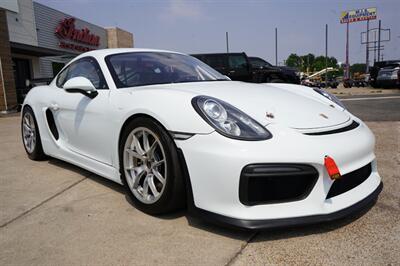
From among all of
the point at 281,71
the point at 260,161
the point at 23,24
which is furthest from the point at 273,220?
the point at 23,24

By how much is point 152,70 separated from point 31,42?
16.5 m

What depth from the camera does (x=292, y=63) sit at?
307ft

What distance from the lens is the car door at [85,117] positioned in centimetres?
267

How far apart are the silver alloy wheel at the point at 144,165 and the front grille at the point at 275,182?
0.58 meters

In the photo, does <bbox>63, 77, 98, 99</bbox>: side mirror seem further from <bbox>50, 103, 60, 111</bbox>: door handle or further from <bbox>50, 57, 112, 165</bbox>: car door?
<bbox>50, 103, 60, 111</bbox>: door handle

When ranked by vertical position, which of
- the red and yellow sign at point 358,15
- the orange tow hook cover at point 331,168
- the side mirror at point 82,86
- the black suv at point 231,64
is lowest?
the orange tow hook cover at point 331,168

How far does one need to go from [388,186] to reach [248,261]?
165 centimetres

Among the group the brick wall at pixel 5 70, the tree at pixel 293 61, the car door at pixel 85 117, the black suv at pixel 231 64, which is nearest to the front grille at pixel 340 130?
the car door at pixel 85 117

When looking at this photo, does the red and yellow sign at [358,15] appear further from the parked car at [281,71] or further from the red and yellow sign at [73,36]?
the parked car at [281,71]

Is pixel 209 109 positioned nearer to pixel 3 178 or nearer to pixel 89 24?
pixel 3 178

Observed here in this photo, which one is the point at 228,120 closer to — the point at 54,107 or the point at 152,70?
the point at 152,70

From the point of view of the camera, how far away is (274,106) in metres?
2.28

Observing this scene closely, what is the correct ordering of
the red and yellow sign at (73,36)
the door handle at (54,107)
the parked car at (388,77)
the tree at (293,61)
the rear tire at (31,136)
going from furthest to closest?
the tree at (293,61) → the red and yellow sign at (73,36) → the parked car at (388,77) → the rear tire at (31,136) → the door handle at (54,107)

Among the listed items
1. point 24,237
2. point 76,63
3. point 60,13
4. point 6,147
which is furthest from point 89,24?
point 24,237
